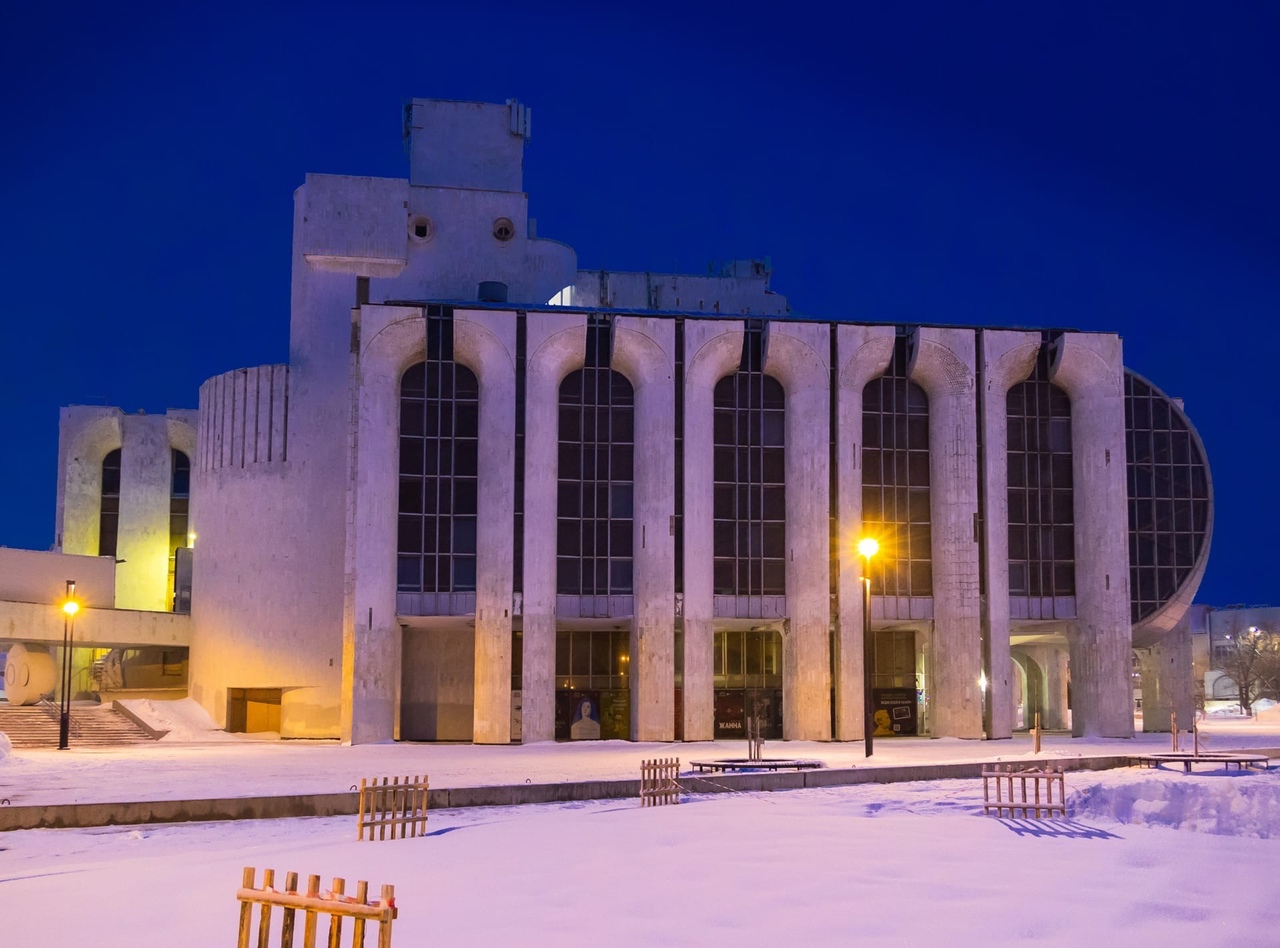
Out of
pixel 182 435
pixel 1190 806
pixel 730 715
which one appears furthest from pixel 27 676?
pixel 1190 806

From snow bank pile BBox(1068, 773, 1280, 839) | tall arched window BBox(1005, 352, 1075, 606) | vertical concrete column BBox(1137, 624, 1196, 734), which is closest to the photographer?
snow bank pile BBox(1068, 773, 1280, 839)

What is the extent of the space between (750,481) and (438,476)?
1147 centimetres

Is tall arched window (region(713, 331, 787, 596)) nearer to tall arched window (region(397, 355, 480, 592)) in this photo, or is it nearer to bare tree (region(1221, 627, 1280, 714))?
tall arched window (region(397, 355, 480, 592))

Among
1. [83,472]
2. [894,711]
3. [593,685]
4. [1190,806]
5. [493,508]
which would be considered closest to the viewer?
[1190,806]

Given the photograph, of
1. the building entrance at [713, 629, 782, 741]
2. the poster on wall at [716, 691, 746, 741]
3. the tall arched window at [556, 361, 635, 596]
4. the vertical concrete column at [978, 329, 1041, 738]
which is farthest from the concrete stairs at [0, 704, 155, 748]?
the vertical concrete column at [978, 329, 1041, 738]

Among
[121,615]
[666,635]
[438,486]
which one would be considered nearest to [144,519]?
[121,615]

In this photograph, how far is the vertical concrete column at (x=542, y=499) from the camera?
47250mm

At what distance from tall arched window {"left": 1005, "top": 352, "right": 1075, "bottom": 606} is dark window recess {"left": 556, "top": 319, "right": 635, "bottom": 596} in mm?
14845

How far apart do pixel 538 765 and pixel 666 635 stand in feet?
46.2

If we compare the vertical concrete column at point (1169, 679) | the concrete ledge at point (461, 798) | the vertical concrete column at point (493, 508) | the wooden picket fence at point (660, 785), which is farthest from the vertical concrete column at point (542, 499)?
the vertical concrete column at point (1169, 679)

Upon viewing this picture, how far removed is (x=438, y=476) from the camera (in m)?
48.9

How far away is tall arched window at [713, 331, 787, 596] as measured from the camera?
1960 inches

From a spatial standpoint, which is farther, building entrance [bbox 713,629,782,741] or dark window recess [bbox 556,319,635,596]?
building entrance [bbox 713,629,782,741]

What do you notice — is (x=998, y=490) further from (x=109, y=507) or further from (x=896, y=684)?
(x=109, y=507)
